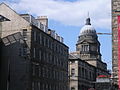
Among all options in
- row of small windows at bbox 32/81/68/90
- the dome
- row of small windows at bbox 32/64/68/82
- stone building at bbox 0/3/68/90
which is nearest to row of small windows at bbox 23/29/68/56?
stone building at bbox 0/3/68/90

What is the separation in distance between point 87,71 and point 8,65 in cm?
6302

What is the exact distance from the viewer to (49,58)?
243 feet

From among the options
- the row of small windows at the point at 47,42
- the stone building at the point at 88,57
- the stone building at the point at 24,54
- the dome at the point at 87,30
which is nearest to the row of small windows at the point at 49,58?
the stone building at the point at 24,54

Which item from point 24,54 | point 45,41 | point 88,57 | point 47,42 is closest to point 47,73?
point 47,42

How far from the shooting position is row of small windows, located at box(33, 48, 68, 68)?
6700 cm

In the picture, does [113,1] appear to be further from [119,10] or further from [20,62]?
[20,62]

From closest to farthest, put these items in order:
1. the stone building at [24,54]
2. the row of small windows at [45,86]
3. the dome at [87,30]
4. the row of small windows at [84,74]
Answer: the stone building at [24,54], the row of small windows at [45,86], the row of small windows at [84,74], the dome at [87,30]

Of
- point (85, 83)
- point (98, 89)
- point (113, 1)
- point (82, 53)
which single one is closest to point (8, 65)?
point (98, 89)

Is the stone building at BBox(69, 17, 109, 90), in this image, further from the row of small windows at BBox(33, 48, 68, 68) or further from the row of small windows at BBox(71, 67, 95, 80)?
the row of small windows at BBox(33, 48, 68, 68)

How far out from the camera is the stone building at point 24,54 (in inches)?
2514

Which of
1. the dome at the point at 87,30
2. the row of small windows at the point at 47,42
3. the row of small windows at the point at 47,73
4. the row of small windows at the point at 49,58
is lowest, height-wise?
the row of small windows at the point at 47,73

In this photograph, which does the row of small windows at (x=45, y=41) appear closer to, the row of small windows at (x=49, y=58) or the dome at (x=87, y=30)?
the row of small windows at (x=49, y=58)

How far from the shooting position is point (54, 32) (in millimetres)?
80500

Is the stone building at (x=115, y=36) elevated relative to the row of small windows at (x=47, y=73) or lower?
elevated
